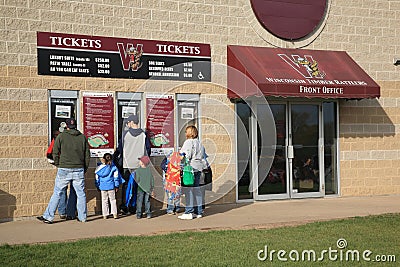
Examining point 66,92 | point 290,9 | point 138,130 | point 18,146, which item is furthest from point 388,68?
point 18,146

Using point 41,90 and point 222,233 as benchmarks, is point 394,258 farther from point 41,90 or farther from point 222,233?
point 41,90

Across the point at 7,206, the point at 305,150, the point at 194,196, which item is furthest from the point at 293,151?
the point at 7,206

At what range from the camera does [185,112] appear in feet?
43.6

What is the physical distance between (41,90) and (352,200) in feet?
24.3

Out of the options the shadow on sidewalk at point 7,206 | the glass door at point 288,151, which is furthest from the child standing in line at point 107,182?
the glass door at point 288,151

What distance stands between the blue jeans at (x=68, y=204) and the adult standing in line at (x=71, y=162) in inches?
13.4

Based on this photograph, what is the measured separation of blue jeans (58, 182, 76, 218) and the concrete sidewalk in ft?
0.70

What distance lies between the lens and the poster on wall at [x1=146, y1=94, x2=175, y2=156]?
12.8 meters

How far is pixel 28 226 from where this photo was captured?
1075cm

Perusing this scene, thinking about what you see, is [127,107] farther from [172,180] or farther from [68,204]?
[68,204]

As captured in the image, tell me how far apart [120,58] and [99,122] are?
4.51 feet

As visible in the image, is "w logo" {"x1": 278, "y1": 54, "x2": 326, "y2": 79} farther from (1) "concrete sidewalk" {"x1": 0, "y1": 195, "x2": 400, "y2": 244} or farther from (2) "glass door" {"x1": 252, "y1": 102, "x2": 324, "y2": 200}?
(1) "concrete sidewalk" {"x1": 0, "y1": 195, "x2": 400, "y2": 244}

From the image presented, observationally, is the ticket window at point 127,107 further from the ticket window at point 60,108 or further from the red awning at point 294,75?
the red awning at point 294,75

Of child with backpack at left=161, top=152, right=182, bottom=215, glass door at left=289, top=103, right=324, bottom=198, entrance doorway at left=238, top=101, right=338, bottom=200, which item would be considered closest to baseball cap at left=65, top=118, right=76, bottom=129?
child with backpack at left=161, top=152, right=182, bottom=215
